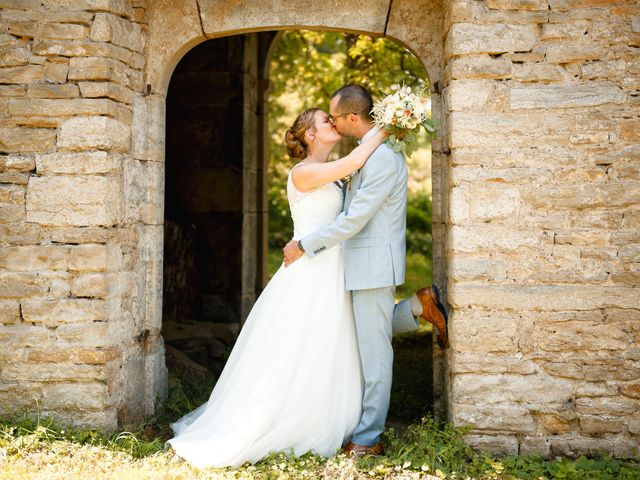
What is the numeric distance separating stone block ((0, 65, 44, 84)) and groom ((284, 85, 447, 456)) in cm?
186

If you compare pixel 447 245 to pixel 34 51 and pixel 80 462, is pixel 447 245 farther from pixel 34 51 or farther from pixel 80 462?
pixel 34 51

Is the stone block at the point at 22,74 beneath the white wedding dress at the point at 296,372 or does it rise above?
above

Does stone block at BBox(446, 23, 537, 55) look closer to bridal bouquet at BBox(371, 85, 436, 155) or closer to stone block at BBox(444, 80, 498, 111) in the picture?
stone block at BBox(444, 80, 498, 111)

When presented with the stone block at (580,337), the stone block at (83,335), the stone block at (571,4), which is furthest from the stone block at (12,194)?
the stone block at (571,4)

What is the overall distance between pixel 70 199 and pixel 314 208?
5.00 feet

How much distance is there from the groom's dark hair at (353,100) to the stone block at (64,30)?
1.63 metres

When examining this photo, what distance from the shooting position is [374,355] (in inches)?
172

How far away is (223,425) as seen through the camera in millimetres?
4270

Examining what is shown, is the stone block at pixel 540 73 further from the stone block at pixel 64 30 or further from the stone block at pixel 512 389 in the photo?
the stone block at pixel 64 30

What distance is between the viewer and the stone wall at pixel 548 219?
4.12 meters

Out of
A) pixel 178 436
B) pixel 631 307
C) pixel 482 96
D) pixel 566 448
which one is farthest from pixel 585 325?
pixel 178 436

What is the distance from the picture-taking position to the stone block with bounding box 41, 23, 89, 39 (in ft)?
14.6

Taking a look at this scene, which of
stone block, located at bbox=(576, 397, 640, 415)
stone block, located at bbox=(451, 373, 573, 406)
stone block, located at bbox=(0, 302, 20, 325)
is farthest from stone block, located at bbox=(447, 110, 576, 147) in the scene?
stone block, located at bbox=(0, 302, 20, 325)

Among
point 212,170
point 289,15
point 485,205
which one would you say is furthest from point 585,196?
point 212,170
